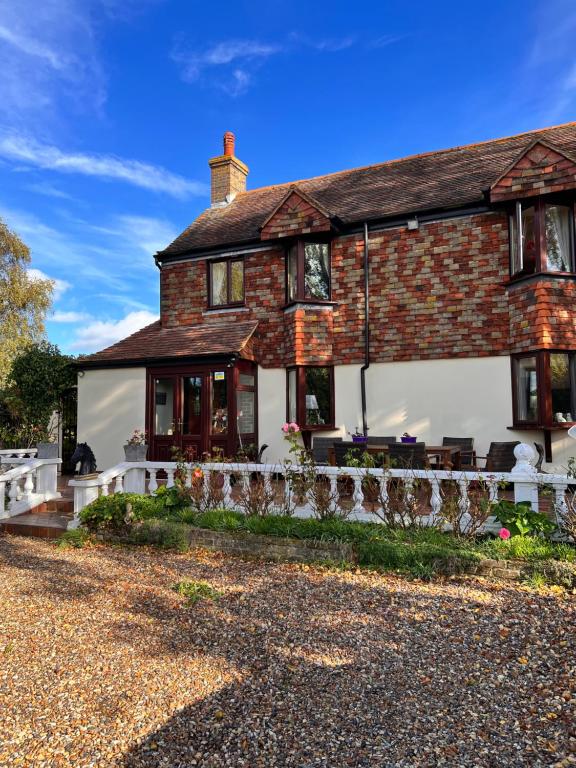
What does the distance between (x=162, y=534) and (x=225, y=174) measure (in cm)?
1296

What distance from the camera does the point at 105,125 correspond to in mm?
14023

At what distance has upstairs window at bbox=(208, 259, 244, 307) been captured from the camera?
13.4 m

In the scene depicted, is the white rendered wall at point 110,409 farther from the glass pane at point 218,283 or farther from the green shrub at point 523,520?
the green shrub at point 523,520

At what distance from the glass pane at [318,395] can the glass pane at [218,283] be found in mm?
3443

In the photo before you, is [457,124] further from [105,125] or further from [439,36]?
[105,125]

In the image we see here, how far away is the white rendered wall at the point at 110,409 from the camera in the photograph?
1307 cm

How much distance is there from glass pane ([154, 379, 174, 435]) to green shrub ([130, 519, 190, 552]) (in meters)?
5.65

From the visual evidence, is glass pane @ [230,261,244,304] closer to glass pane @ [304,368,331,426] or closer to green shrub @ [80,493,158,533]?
glass pane @ [304,368,331,426]

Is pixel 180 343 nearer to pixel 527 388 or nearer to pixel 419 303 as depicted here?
pixel 419 303

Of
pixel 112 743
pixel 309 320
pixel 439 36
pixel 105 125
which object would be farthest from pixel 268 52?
pixel 112 743

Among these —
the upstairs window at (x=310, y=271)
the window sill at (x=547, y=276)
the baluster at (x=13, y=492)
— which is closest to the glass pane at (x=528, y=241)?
the window sill at (x=547, y=276)

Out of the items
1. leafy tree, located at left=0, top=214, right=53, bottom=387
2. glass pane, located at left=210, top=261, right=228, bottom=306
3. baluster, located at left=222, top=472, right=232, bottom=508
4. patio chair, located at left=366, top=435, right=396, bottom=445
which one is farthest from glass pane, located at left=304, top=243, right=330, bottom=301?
leafy tree, located at left=0, top=214, right=53, bottom=387

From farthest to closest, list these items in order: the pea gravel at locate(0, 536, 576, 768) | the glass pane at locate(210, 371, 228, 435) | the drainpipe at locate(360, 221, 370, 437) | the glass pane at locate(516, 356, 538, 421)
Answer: the glass pane at locate(210, 371, 228, 435), the drainpipe at locate(360, 221, 370, 437), the glass pane at locate(516, 356, 538, 421), the pea gravel at locate(0, 536, 576, 768)

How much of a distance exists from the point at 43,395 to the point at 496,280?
12.4 m
